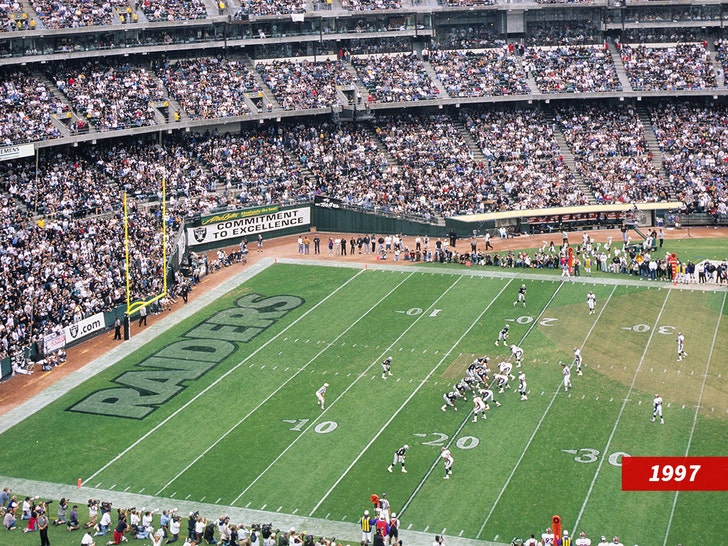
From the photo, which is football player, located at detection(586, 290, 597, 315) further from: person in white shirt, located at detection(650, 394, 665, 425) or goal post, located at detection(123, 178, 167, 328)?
goal post, located at detection(123, 178, 167, 328)

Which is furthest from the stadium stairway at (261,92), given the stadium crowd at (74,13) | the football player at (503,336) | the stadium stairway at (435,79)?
the football player at (503,336)

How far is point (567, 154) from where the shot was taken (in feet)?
250

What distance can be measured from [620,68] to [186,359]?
43921 millimetres

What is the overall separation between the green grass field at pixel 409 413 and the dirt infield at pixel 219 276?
1825 mm

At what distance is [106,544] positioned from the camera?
1400 inches

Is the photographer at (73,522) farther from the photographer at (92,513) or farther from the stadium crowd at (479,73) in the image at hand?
the stadium crowd at (479,73)

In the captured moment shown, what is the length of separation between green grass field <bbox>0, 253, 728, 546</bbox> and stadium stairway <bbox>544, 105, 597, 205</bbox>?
14553mm

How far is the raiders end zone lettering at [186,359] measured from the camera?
46.3 m

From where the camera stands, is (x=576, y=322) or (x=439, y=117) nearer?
(x=576, y=322)

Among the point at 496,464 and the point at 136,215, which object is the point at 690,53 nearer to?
the point at 136,215

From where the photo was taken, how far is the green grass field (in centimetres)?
3712

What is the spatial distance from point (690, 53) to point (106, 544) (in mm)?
60896

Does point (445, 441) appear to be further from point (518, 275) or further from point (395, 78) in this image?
point (395, 78)

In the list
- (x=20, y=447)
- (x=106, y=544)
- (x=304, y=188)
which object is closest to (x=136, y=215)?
(x=304, y=188)
